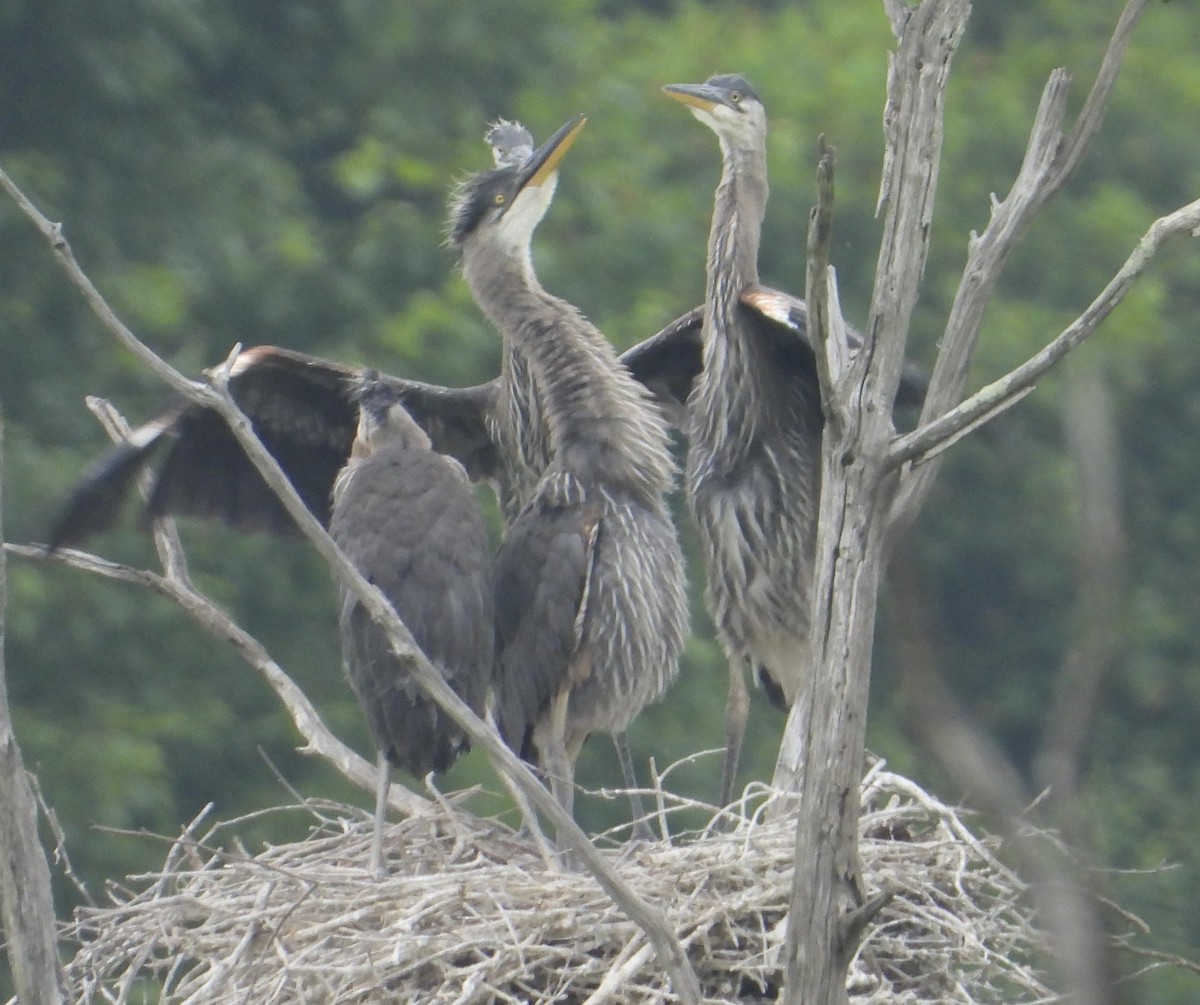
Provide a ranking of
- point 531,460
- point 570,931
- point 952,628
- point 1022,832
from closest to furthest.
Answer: point 1022,832 < point 570,931 < point 531,460 < point 952,628

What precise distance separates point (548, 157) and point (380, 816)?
5.65 ft

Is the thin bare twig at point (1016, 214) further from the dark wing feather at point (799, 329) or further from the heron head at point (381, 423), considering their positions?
the heron head at point (381, 423)

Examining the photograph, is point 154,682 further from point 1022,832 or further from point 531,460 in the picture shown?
point 1022,832

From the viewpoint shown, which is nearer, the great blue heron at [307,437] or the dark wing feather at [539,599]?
the dark wing feather at [539,599]

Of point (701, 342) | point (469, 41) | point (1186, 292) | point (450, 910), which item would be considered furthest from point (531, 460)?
point (1186, 292)

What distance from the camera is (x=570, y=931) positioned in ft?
12.2

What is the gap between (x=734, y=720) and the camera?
545 cm

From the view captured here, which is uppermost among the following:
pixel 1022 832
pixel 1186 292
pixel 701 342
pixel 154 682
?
pixel 1186 292

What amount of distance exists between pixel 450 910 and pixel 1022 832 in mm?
2453

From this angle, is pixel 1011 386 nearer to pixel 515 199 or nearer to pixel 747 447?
pixel 747 447

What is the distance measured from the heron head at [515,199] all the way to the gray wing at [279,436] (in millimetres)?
416

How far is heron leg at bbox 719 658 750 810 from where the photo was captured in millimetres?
5324

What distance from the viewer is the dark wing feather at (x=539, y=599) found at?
4.70 metres

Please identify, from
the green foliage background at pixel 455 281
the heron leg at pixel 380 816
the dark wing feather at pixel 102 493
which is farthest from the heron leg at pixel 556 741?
the green foliage background at pixel 455 281
